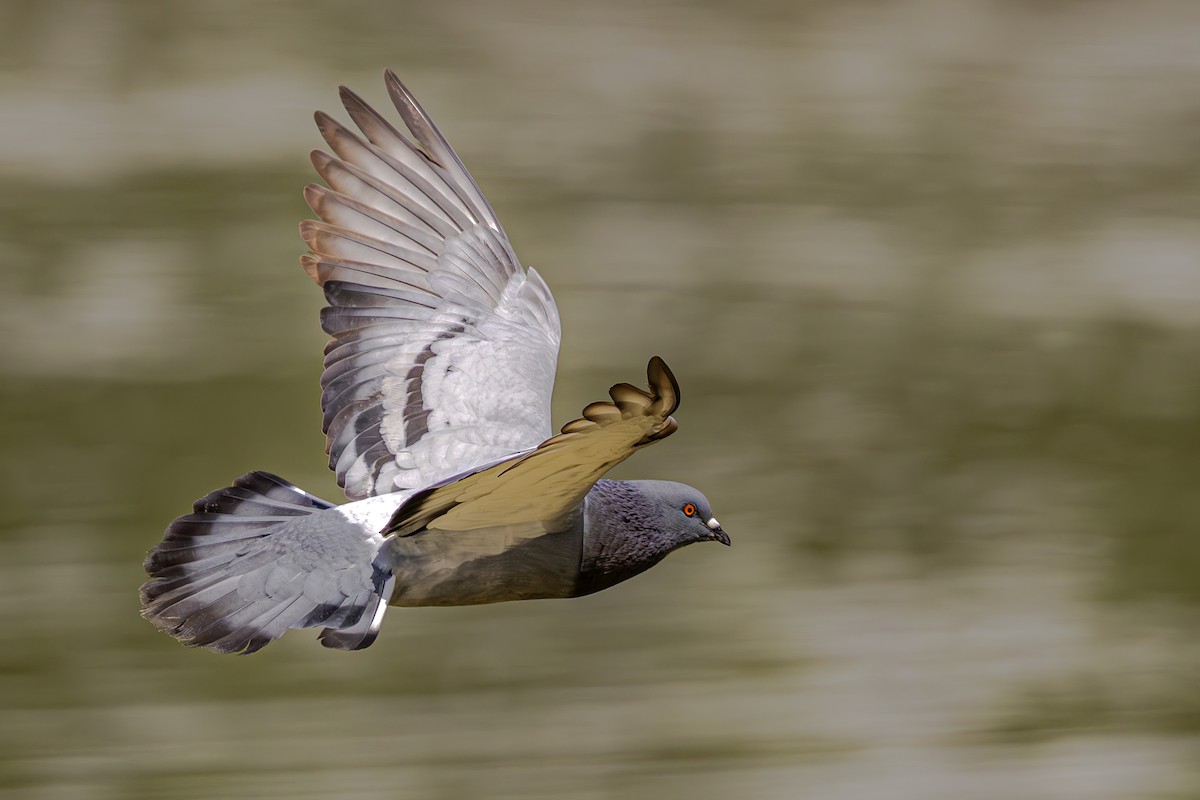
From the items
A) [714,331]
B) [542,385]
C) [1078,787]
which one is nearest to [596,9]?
[714,331]

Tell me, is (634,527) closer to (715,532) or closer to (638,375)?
(715,532)

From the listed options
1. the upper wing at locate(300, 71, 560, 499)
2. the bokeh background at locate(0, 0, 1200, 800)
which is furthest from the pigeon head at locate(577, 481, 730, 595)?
the bokeh background at locate(0, 0, 1200, 800)

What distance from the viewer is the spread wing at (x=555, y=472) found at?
202 centimetres

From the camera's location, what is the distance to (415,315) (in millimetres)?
3293

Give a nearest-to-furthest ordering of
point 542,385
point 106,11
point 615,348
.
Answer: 1. point 542,385
2. point 615,348
3. point 106,11

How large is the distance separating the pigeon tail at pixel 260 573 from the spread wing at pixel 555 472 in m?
0.15

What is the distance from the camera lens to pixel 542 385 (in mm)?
3236

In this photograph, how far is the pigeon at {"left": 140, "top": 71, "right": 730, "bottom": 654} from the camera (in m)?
2.66

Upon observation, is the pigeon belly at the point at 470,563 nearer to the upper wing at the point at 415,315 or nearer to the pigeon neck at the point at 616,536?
the pigeon neck at the point at 616,536

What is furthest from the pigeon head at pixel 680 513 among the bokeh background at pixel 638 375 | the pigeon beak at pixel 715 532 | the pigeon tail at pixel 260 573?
the bokeh background at pixel 638 375

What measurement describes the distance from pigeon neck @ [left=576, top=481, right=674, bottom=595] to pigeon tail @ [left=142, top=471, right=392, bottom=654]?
1.48 ft

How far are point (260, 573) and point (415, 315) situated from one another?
813mm

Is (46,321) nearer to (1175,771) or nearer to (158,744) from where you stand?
(158,744)

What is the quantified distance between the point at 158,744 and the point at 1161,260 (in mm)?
4487
